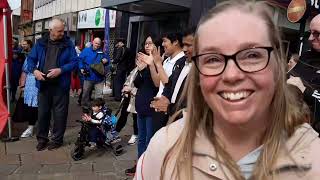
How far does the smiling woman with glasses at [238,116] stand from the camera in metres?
1.31

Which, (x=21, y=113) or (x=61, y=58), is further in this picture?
(x=21, y=113)

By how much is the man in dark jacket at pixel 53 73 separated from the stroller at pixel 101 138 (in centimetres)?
50

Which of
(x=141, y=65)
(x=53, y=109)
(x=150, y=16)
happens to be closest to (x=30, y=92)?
(x=53, y=109)

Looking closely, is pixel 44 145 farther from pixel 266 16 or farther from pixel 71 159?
pixel 266 16

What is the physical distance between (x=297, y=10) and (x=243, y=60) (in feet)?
21.0

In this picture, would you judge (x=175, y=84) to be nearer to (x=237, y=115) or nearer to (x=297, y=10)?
(x=237, y=115)

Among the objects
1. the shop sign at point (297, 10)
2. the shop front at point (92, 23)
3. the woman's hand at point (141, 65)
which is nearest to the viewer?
the woman's hand at point (141, 65)

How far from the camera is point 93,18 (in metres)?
18.9

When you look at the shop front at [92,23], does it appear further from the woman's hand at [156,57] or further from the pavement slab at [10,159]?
the woman's hand at [156,57]

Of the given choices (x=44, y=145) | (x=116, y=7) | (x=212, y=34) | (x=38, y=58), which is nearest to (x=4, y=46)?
(x=38, y=58)

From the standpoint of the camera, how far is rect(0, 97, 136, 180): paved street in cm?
528

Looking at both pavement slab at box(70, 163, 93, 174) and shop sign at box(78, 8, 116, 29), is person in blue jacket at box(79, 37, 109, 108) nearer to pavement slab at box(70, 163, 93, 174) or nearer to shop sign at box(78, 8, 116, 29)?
pavement slab at box(70, 163, 93, 174)

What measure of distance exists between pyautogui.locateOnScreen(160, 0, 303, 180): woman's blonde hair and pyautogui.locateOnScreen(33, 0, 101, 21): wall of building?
17352mm

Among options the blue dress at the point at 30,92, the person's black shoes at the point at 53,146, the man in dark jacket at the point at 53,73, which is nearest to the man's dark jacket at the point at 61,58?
the man in dark jacket at the point at 53,73
